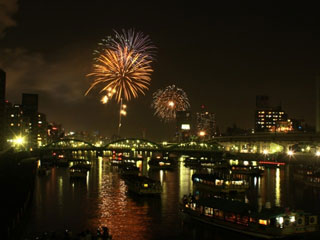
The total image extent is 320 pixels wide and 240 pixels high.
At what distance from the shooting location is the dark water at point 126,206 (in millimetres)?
30344

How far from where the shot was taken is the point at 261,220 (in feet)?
88.8

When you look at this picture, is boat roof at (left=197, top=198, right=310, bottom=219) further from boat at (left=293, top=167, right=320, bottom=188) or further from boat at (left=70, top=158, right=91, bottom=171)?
boat at (left=70, top=158, right=91, bottom=171)

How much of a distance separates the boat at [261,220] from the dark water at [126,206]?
2.41 ft

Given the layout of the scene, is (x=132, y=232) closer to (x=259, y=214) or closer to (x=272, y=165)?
(x=259, y=214)

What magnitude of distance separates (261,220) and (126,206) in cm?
1687

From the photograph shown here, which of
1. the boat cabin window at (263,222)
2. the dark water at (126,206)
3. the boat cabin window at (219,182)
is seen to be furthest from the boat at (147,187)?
the boat cabin window at (263,222)

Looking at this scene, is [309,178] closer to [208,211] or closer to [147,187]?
A: [147,187]

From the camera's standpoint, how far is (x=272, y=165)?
3839 inches

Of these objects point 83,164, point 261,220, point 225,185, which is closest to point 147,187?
point 225,185

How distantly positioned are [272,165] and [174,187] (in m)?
47.1

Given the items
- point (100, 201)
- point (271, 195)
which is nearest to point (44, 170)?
point (100, 201)

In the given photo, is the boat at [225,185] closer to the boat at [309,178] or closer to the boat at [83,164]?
the boat at [309,178]

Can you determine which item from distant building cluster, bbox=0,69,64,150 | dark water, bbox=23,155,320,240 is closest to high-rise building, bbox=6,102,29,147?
distant building cluster, bbox=0,69,64,150

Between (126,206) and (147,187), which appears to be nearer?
(126,206)
